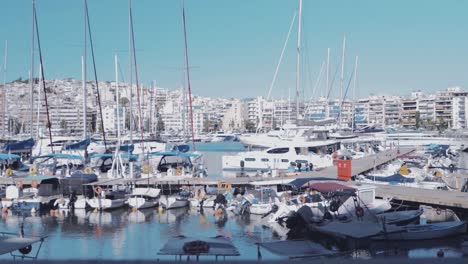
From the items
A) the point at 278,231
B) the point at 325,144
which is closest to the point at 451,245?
the point at 278,231

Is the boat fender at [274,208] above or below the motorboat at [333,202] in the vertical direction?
below

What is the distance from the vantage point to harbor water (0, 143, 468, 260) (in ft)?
67.6

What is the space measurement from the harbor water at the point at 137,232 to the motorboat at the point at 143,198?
423 mm

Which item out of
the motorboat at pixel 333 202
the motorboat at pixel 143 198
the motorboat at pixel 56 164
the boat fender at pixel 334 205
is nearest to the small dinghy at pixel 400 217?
the motorboat at pixel 333 202

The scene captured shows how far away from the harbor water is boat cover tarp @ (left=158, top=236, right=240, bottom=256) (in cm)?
183

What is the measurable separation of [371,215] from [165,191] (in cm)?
1522

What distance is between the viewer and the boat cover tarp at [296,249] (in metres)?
16.5

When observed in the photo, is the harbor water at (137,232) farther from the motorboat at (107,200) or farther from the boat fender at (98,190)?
the boat fender at (98,190)

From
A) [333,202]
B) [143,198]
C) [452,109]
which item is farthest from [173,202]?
[452,109]

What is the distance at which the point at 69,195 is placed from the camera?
108ft

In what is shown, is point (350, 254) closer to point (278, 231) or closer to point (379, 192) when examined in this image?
point (278, 231)

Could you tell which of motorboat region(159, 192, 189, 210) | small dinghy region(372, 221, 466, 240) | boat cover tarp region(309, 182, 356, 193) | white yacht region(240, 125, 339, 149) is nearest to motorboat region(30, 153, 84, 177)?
motorboat region(159, 192, 189, 210)

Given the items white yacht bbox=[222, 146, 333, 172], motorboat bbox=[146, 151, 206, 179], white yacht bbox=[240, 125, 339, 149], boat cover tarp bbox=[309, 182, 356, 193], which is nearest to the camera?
boat cover tarp bbox=[309, 182, 356, 193]

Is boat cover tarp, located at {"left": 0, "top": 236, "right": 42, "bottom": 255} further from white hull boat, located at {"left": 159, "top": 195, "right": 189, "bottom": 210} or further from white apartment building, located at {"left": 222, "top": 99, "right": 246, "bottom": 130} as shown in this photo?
white apartment building, located at {"left": 222, "top": 99, "right": 246, "bottom": 130}
